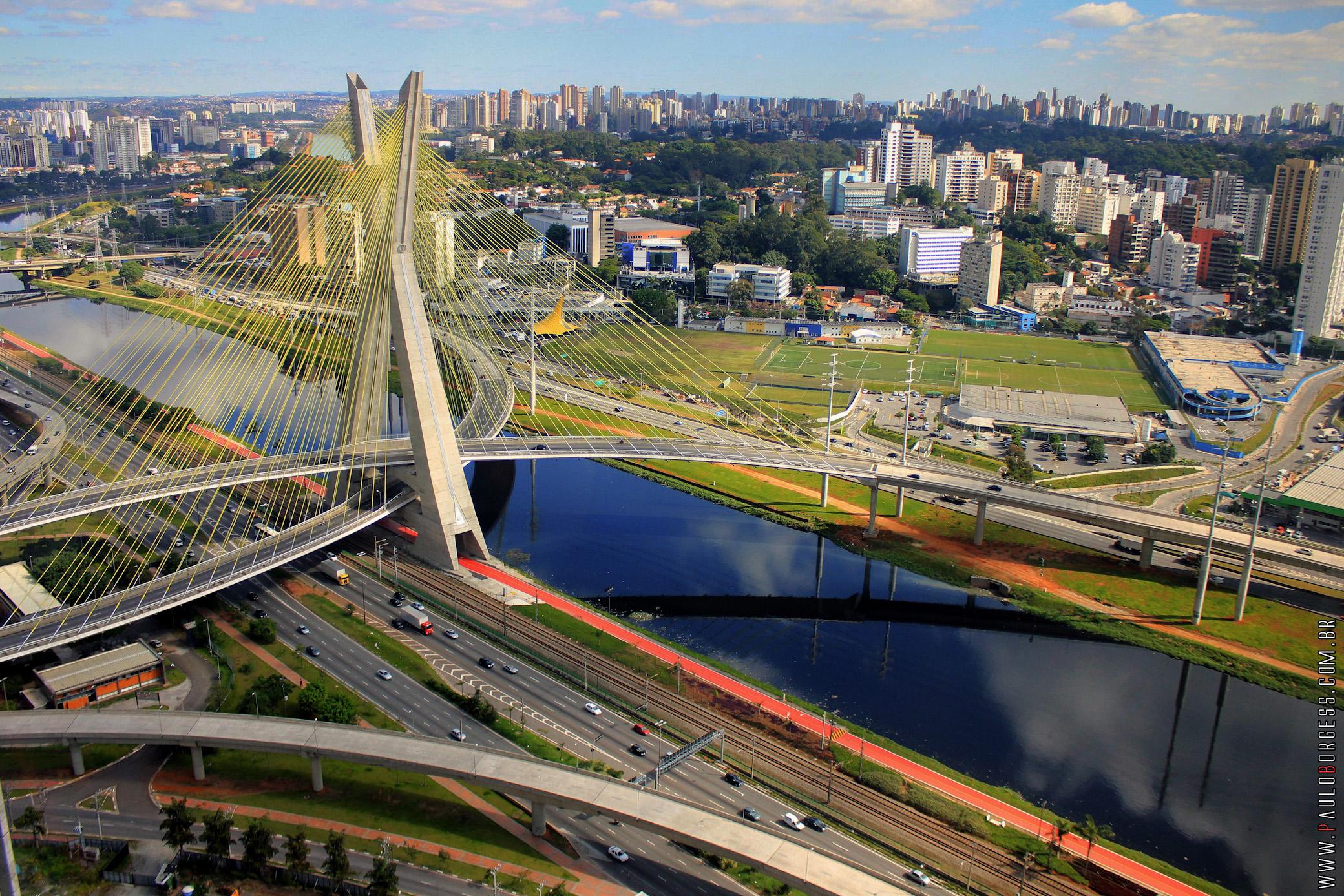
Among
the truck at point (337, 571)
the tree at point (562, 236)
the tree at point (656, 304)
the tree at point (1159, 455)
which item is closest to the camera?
the truck at point (337, 571)

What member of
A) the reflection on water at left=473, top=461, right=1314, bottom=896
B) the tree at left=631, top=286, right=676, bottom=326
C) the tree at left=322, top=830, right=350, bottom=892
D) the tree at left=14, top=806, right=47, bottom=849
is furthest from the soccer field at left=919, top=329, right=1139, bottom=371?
the tree at left=14, top=806, right=47, bottom=849

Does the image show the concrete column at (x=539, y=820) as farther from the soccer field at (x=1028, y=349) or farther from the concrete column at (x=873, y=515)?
the soccer field at (x=1028, y=349)

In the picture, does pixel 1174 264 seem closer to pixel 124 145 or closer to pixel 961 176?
pixel 961 176

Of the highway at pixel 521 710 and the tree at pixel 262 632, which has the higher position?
the tree at pixel 262 632

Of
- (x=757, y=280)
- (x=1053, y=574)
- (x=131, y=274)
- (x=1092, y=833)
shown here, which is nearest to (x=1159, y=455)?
(x=1053, y=574)

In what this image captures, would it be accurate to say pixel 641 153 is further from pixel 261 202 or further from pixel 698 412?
pixel 261 202

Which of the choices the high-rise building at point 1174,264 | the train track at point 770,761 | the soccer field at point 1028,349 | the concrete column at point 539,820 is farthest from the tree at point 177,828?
the high-rise building at point 1174,264
